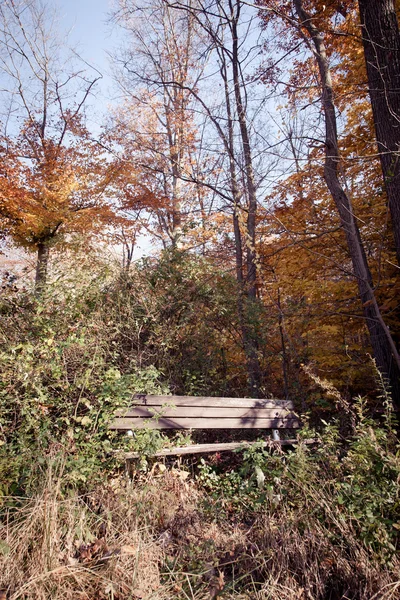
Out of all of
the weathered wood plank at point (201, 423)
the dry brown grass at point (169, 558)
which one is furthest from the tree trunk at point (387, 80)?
the dry brown grass at point (169, 558)

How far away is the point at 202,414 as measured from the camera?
4113 millimetres

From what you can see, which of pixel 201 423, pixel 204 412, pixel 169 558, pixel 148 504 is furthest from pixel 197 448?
pixel 169 558

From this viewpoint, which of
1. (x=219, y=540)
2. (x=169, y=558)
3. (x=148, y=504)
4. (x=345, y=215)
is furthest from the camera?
(x=345, y=215)

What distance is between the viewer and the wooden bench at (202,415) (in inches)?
141

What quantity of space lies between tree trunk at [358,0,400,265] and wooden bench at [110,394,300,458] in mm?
2699

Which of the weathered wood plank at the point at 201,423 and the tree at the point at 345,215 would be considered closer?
the weathered wood plank at the point at 201,423

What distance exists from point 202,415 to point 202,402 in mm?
138

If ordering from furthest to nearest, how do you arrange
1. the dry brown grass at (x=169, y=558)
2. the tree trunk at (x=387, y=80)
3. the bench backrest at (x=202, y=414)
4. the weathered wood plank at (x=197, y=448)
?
the tree trunk at (x=387, y=80), the bench backrest at (x=202, y=414), the weathered wood plank at (x=197, y=448), the dry brown grass at (x=169, y=558)

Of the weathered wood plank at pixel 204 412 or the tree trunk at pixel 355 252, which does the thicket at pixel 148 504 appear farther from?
the tree trunk at pixel 355 252

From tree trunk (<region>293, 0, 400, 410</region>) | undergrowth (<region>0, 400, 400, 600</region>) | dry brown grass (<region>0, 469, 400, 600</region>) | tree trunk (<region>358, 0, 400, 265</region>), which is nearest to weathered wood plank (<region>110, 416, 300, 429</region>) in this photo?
undergrowth (<region>0, 400, 400, 600</region>)

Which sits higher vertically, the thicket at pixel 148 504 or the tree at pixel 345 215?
the tree at pixel 345 215

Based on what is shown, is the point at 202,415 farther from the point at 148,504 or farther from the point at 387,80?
the point at 387,80

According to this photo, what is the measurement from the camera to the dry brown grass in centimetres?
204

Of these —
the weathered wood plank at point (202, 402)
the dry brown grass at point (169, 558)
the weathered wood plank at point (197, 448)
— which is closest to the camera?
the dry brown grass at point (169, 558)
